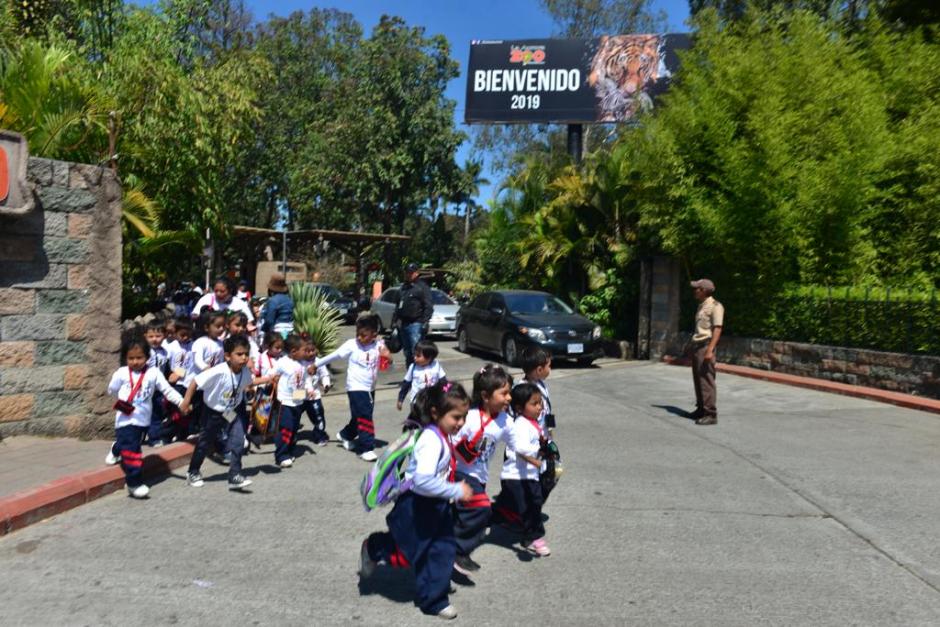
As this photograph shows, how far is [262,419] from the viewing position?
8.05 m

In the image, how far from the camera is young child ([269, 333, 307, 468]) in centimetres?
761

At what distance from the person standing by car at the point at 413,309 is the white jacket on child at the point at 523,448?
6.92 m

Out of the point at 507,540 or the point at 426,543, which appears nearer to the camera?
the point at 426,543

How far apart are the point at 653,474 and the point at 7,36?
11.8 metres

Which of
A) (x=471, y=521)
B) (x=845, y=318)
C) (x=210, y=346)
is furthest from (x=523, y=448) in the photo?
(x=845, y=318)

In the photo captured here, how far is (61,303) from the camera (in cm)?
793

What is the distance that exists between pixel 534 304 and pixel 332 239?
15171 millimetres

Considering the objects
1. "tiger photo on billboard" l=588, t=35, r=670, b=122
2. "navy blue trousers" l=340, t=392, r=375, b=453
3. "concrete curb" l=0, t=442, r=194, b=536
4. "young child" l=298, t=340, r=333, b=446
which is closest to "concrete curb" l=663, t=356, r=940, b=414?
"navy blue trousers" l=340, t=392, r=375, b=453

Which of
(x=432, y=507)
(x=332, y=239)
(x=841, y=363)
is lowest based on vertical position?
(x=432, y=507)

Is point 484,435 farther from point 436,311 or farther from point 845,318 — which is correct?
point 436,311

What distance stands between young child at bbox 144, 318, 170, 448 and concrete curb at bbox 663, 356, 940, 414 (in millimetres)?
9538

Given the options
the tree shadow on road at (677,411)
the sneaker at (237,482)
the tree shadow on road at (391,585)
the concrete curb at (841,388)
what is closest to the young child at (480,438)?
the tree shadow on road at (391,585)

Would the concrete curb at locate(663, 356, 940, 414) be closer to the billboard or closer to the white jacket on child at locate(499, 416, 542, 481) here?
the white jacket on child at locate(499, 416, 542, 481)

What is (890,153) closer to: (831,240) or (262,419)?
(831,240)
